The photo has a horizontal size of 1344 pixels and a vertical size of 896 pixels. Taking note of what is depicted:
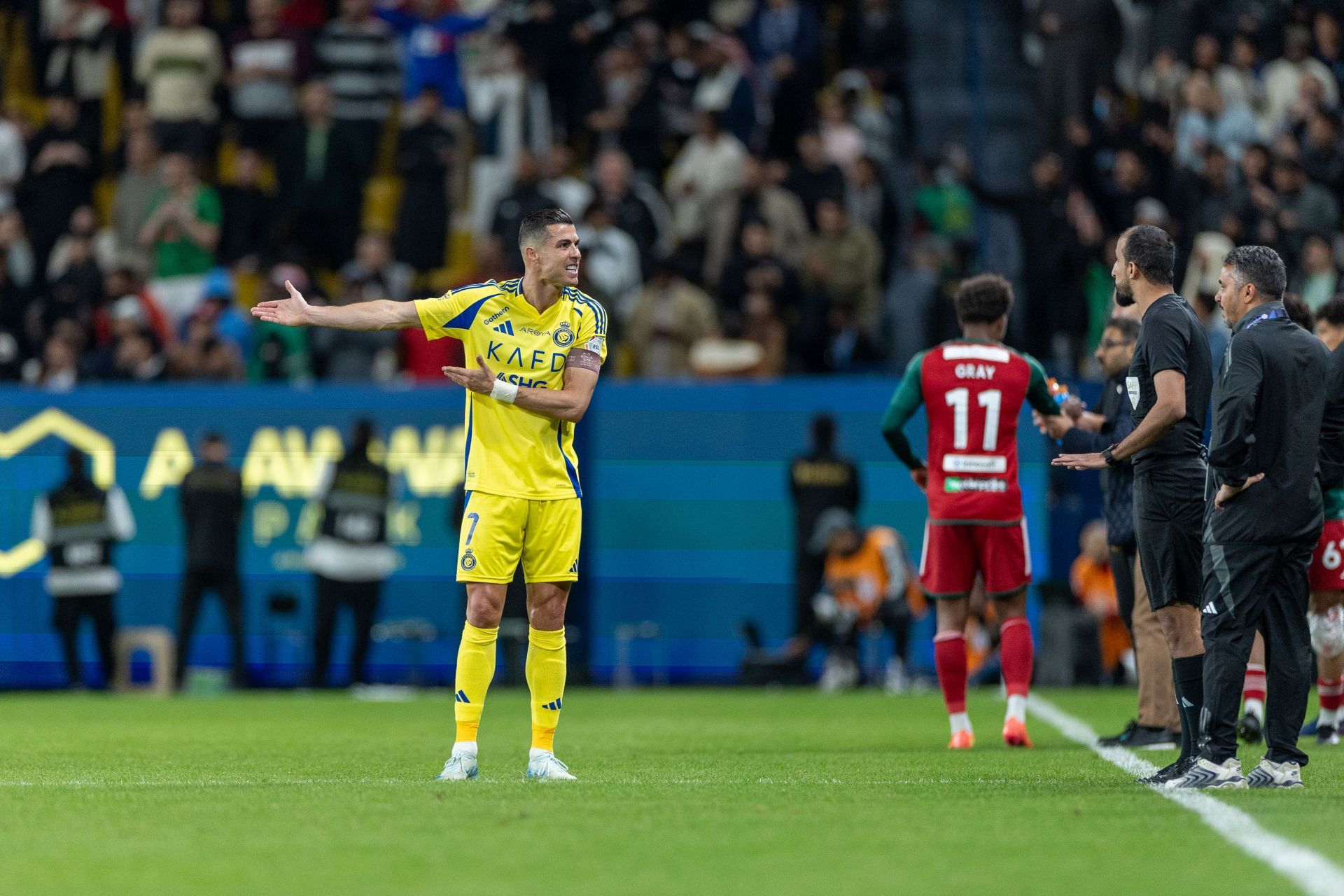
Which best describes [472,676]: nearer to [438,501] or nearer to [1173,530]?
[1173,530]

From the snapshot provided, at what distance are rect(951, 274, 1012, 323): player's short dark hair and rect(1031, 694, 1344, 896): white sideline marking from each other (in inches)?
107

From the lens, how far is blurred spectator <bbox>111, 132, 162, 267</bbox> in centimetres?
2161

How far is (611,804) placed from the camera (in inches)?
312

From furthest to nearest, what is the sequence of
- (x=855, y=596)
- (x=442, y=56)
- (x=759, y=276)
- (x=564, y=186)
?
(x=442, y=56) < (x=564, y=186) < (x=759, y=276) < (x=855, y=596)

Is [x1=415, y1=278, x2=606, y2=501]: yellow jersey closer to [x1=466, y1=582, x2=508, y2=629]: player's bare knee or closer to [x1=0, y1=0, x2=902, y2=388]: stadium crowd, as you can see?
[x1=466, y1=582, x2=508, y2=629]: player's bare knee

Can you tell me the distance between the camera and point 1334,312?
1102 cm

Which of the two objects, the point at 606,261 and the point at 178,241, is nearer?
the point at 606,261

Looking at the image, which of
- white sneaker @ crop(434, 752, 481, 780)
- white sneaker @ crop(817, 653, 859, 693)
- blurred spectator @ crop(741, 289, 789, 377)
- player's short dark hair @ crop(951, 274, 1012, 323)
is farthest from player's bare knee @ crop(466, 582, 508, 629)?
blurred spectator @ crop(741, 289, 789, 377)

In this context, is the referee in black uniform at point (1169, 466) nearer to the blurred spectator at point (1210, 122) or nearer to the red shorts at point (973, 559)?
the red shorts at point (973, 559)

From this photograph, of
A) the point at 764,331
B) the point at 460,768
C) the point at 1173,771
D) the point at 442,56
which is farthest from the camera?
the point at 442,56

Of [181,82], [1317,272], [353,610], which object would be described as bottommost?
[353,610]

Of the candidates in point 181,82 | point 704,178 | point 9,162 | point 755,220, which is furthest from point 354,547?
point 9,162

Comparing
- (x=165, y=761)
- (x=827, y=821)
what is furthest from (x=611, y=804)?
(x=165, y=761)

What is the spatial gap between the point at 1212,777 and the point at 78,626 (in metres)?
13.3
